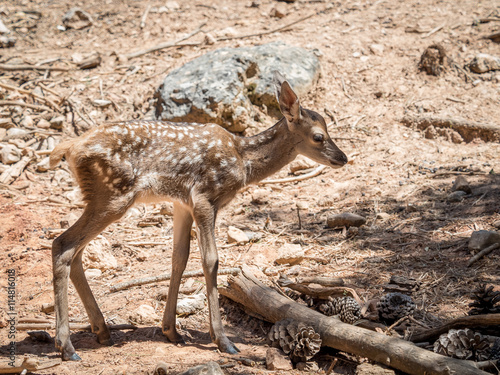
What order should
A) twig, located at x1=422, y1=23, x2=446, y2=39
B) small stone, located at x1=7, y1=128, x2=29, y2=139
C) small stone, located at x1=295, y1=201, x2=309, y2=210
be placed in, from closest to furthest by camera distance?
1. small stone, located at x1=295, y1=201, x2=309, y2=210
2. small stone, located at x1=7, y1=128, x2=29, y2=139
3. twig, located at x1=422, y1=23, x2=446, y2=39

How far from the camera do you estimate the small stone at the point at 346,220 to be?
706 cm

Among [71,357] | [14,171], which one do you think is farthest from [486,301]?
[14,171]

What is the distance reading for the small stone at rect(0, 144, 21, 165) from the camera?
9.20m

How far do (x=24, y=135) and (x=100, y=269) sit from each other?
4502mm

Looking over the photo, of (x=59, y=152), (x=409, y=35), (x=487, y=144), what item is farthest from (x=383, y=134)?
(x=59, y=152)

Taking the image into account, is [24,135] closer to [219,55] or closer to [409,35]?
[219,55]

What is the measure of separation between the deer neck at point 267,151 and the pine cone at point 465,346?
2.81 metres

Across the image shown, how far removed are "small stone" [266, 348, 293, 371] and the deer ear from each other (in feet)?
8.90

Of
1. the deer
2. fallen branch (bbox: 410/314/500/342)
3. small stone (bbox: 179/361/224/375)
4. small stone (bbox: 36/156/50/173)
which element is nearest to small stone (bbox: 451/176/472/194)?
the deer

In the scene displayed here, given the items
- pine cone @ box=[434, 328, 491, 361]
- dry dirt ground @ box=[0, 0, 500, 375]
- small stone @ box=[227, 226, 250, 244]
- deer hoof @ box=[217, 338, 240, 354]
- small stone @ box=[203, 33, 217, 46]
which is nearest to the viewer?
pine cone @ box=[434, 328, 491, 361]

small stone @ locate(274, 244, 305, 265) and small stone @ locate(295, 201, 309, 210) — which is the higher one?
small stone @ locate(274, 244, 305, 265)

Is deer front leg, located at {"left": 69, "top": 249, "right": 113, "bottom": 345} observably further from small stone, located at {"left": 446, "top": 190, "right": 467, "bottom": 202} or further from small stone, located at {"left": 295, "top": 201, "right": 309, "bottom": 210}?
small stone, located at {"left": 446, "top": 190, "right": 467, "bottom": 202}

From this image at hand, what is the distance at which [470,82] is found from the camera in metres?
10.3

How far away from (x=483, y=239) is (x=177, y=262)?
11.4 ft
